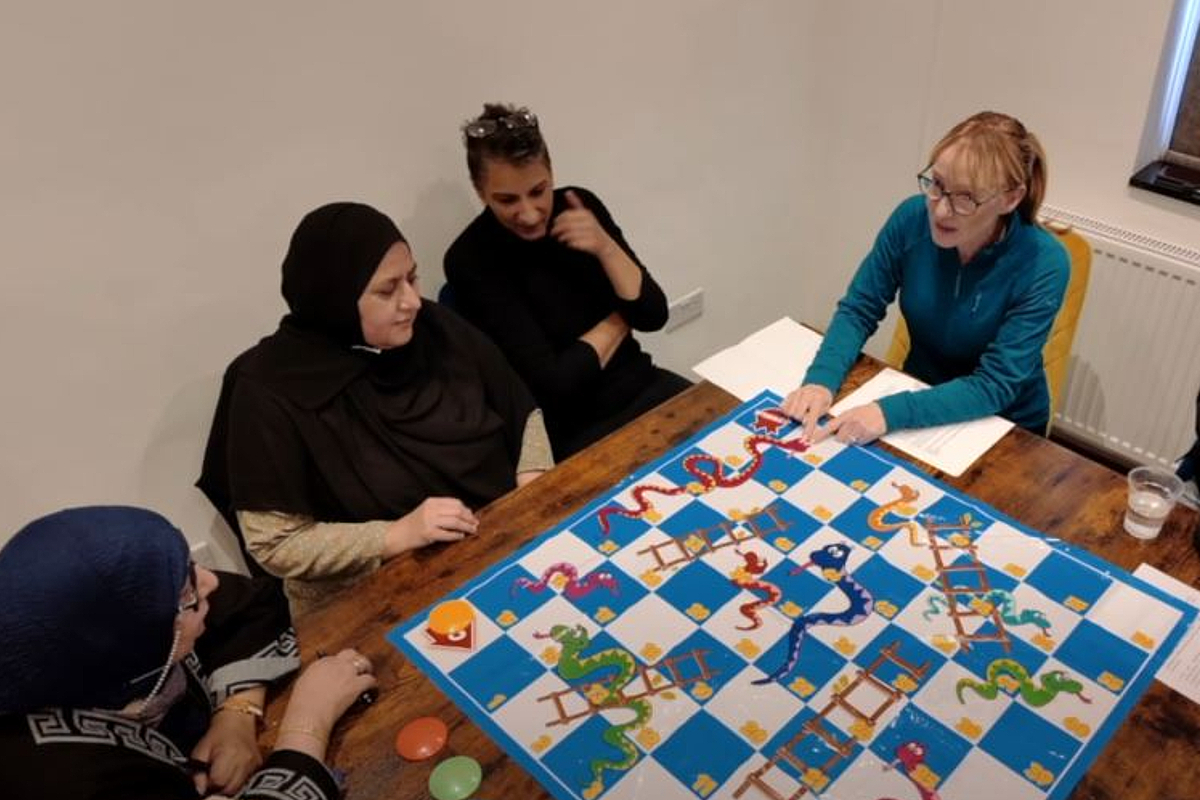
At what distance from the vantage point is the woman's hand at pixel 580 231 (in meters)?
2.22

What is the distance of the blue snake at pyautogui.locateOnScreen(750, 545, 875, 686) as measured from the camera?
1.32 metres

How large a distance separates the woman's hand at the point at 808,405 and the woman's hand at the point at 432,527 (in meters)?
0.65

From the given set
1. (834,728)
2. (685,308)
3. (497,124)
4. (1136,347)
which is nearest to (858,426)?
(834,728)

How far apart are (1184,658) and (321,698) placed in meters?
1.21

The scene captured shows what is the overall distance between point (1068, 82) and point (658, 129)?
1170 millimetres

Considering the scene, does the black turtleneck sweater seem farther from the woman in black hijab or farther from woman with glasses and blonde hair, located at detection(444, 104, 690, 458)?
the woman in black hijab

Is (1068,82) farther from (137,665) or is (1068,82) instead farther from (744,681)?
(137,665)

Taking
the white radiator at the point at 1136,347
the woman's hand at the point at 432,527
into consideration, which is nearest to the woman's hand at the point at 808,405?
the woman's hand at the point at 432,527

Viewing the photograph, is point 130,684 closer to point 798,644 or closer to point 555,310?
point 798,644

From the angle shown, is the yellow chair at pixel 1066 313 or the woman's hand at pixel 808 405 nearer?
the woman's hand at pixel 808 405

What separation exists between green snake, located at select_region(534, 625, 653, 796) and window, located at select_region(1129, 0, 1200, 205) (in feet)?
7.01

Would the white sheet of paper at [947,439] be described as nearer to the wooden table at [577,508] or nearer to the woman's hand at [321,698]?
the wooden table at [577,508]

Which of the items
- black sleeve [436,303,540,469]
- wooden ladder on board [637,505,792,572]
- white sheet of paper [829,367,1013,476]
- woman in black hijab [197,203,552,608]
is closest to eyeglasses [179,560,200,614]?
woman in black hijab [197,203,552,608]

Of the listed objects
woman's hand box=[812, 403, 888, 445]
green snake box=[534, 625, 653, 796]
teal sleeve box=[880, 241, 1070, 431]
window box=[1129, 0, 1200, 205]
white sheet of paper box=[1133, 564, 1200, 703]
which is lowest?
green snake box=[534, 625, 653, 796]
